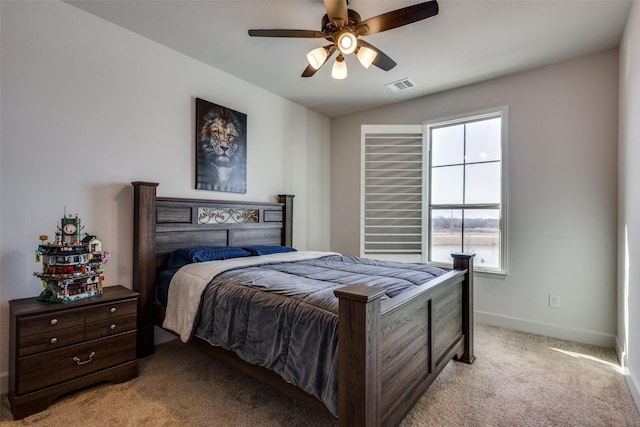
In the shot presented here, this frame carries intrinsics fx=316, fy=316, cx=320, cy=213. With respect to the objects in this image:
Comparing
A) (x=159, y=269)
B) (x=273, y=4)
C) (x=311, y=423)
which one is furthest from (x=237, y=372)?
(x=273, y=4)

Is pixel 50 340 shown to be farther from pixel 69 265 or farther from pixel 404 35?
pixel 404 35

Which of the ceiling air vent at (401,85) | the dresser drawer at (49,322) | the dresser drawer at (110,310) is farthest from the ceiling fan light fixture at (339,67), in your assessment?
the dresser drawer at (49,322)

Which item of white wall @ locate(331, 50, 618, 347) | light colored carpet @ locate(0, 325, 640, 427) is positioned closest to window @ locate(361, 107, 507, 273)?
white wall @ locate(331, 50, 618, 347)

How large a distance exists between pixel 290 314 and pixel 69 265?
1.51 m

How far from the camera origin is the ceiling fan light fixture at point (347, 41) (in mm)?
2045

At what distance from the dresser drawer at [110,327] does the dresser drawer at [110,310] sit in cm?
3

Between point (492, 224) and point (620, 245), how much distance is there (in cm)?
106

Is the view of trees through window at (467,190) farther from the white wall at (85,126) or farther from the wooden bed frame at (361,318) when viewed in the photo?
the white wall at (85,126)

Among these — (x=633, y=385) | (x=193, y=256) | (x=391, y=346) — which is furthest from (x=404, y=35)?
(x=633, y=385)

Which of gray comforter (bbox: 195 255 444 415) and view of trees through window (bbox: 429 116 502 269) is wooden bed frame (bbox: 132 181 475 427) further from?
view of trees through window (bbox: 429 116 502 269)

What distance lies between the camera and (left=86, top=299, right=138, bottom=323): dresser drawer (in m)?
2.05

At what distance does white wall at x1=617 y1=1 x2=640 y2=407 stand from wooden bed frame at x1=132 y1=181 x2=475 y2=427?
1.01m

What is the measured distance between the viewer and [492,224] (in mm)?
3529

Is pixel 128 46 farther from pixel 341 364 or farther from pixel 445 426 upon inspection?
pixel 445 426
